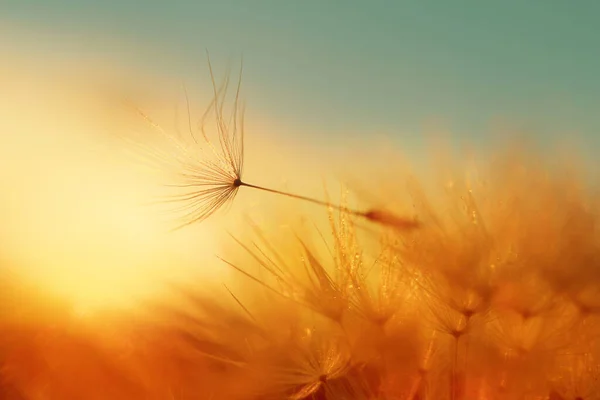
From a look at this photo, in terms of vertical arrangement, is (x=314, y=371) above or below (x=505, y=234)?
below

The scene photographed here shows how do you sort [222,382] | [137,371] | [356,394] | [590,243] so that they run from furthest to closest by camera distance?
[137,371]
[222,382]
[590,243]
[356,394]

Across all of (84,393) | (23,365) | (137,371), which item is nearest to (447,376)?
(137,371)

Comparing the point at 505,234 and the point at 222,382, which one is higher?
the point at 505,234

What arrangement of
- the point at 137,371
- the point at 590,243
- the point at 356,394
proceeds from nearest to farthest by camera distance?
the point at 356,394, the point at 590,243, the point at 137,371

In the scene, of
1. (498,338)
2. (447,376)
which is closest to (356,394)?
(447,376)

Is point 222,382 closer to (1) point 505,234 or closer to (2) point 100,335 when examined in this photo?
(2) point 100,335

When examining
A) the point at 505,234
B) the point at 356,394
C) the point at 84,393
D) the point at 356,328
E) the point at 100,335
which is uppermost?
the point at 505,234

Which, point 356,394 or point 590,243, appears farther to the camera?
point 590,243

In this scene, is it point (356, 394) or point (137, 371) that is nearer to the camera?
point (356, 394)

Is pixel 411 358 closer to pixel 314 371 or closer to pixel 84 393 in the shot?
pixel 314 371

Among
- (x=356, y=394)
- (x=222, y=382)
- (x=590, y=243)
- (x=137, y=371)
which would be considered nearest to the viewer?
(x=356, y=394)
